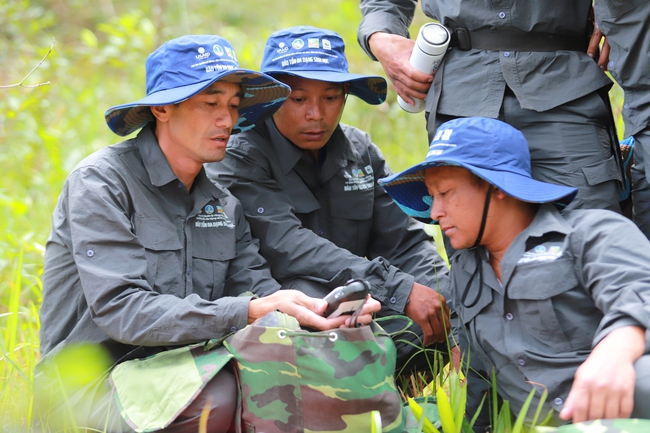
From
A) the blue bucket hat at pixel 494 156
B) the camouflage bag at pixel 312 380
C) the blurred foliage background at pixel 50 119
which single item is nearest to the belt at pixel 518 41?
the blue bucket hat at pixel 494 156

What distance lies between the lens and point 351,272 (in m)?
3.56

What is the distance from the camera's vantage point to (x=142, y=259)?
3.01 meters

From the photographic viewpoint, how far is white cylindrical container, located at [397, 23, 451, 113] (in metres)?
3.14

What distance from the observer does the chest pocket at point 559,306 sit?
2.54m

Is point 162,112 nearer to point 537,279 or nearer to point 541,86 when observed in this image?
point 541,86

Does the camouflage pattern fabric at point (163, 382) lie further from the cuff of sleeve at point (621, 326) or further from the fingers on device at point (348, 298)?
the cuff of sleeve at point (621, 326)

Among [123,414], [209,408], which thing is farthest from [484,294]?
[123,414]

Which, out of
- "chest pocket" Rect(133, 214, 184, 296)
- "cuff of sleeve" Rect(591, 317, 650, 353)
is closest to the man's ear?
"chest pocket" Rect(133, 214, 184, 296)

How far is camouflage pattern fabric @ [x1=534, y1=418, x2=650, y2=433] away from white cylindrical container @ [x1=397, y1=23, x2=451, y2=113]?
1.61m

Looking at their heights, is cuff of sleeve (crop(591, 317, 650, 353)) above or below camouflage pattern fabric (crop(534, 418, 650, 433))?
above

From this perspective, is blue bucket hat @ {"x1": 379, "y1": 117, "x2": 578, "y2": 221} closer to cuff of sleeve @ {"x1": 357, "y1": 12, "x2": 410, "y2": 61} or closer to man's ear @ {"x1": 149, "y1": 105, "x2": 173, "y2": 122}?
cuff of sleeve @ {"x1": 357, "y1": 12, "x2": 410, "y2": 61}

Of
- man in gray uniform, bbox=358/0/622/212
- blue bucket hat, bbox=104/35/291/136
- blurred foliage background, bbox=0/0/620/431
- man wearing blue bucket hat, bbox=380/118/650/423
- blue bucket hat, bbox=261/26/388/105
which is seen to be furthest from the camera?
blurred foliage background, bbox=0/0/620/431

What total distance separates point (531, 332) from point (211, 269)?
4.47 ft

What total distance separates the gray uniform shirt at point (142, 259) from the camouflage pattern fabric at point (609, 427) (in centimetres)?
125
